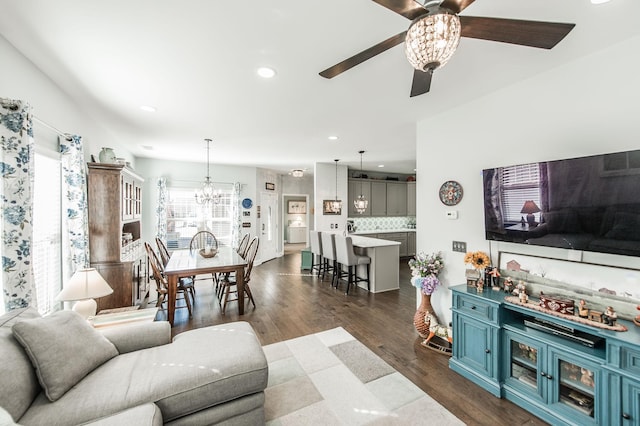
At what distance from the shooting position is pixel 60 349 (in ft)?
4.57

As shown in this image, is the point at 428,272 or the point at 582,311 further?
the point at 428,272

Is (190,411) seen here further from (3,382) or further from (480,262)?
(480,262)

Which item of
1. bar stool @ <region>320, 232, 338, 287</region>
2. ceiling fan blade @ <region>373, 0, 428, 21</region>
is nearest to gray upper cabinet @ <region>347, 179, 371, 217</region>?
bar stool @ <region>320, 232, 338, 287</region>

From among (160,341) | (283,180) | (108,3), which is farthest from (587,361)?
(283,180)

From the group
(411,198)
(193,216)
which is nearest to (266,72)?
(193,216)

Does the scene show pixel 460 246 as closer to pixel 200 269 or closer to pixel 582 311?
pixel 582 311

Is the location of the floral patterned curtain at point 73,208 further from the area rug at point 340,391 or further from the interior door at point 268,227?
the interior door at point 268,227

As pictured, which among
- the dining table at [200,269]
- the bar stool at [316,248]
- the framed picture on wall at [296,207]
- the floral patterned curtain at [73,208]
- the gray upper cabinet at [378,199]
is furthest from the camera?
the framed picture on wall at [296,207]

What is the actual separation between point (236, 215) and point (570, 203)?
21.4 feet

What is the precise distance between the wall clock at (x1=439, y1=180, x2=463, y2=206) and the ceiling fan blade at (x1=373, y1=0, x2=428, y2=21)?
2155 millimetres

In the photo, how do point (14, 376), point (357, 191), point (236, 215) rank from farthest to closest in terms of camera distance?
point (357, 191), point (236, 215), point (14, 376)

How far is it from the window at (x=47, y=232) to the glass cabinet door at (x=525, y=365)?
4.20 meters

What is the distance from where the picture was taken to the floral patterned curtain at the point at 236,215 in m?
6.89

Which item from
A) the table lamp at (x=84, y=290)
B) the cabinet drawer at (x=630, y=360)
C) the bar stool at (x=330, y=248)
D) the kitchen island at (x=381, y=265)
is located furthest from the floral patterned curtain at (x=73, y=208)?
the cabinet drawer at (x=630, y=360)
